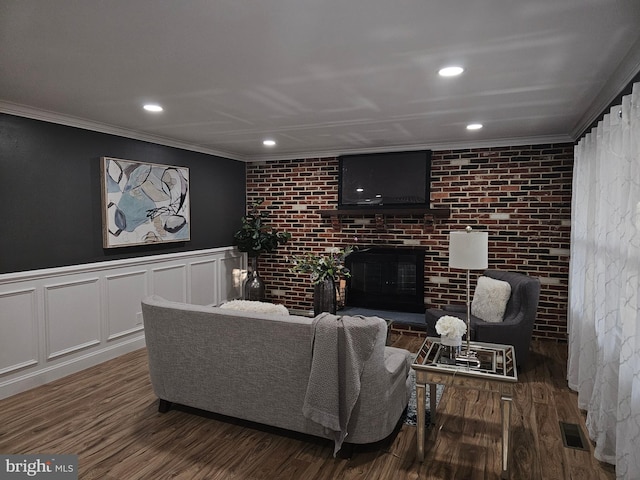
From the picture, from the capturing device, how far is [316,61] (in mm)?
2359

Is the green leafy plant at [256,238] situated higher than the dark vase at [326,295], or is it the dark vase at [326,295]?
the green leafy plant at [256,238]

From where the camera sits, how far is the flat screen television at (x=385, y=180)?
205 inches

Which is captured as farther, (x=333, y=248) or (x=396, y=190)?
(x=333, y=248)

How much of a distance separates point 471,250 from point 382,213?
2.89 meters

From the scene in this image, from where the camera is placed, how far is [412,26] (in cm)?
192

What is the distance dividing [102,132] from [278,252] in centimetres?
289

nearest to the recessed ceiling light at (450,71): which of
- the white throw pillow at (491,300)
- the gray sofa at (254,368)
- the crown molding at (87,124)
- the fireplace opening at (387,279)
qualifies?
the gray sofa at (254,368)

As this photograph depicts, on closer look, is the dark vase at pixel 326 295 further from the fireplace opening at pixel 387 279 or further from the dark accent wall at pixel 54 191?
the dark accent wall at pixel 54 191

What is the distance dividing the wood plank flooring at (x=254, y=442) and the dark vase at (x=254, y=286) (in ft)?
8.25

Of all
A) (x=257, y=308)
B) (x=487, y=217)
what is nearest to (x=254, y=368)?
(x=257, y=308)

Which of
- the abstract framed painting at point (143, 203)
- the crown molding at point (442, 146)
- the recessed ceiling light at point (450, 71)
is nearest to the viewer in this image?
the recessed ceiling light at point (450, 71)

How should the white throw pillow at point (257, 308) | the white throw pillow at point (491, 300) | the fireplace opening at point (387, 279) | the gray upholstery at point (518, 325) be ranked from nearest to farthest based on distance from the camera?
1. the white throw pillow at point (257, 308)
2. the gray upholstery at point (518, 325)
3. the white throw pillow at point (491, 300)
4. the fireplace opening at point (387, 279)

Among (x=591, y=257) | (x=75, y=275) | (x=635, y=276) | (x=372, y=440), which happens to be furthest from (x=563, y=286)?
(x=75, y=275)

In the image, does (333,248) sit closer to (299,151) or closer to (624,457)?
(299,151)
